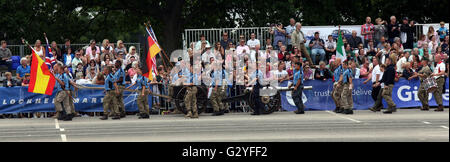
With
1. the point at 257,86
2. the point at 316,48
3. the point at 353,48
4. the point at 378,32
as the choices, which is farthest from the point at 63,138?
the point at 378,32

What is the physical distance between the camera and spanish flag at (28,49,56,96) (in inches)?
753

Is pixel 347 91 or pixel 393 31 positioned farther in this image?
pixel 393 31

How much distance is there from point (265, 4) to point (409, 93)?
981cm

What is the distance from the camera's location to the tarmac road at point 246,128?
43.3 feet

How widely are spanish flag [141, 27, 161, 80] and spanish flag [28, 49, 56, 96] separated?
2.60m

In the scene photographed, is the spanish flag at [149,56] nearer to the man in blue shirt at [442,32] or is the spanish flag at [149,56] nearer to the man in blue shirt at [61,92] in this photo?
the man in blue shirt at [61,92]

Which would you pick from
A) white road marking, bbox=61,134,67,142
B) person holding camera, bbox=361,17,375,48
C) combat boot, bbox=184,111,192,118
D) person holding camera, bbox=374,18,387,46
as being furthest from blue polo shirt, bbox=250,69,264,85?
white road marking, bbox=61,134,67,142

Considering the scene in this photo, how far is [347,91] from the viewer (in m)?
19.4

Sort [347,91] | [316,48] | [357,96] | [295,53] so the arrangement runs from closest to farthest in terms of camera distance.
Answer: [347,91] → [357,96] → [295,53] → [316,48]

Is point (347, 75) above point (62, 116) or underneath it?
above

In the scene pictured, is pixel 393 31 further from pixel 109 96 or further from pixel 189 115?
pixel 109 96

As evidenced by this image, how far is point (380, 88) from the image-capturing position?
20.0 metres

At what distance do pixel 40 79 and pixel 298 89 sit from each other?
7.31 metres

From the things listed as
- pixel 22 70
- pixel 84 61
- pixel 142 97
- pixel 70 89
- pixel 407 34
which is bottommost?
pixel 142 97
